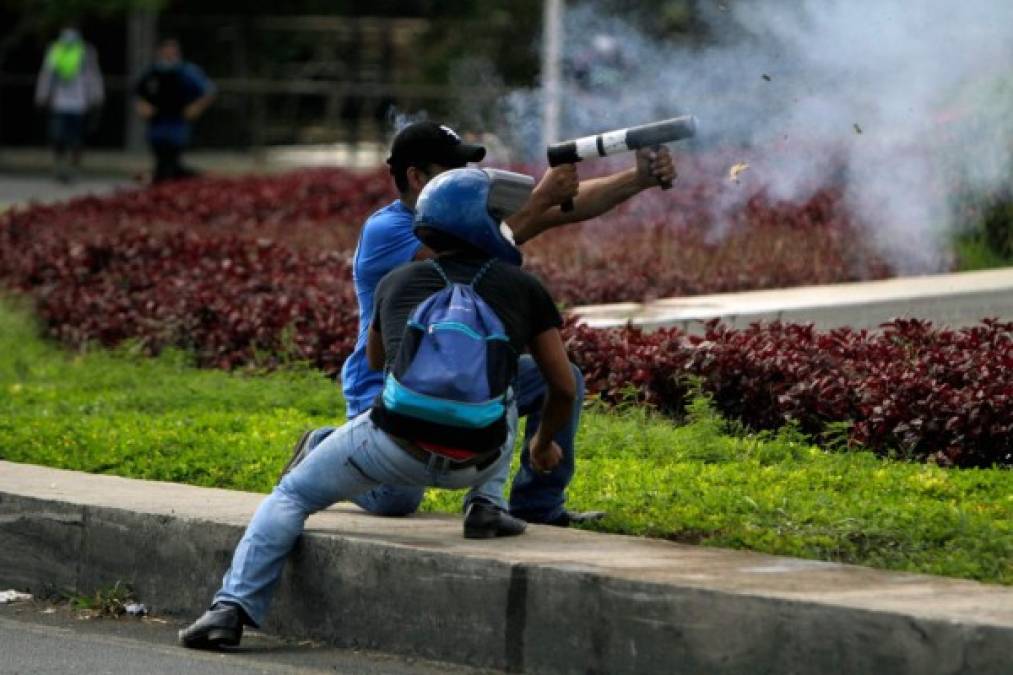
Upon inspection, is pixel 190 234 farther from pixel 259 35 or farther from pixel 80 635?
pixel 259 35

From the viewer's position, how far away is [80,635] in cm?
652

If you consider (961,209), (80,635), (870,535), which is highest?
(961,209)

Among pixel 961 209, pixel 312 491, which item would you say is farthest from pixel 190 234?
pixel 312 491

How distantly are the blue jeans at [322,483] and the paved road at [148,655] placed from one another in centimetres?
17

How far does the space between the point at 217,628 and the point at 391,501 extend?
0.76 metres

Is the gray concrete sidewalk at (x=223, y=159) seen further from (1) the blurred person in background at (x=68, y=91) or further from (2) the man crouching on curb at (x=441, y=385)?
(2) the man crouching on curb at (x=441, y=385)

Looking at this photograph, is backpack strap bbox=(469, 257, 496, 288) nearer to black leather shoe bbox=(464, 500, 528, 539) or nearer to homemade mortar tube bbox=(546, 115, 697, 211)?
black leather shoe bbox=(464, 500, 528, 539)

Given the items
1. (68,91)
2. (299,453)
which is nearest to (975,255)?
(299,453)

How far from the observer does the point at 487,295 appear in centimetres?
603

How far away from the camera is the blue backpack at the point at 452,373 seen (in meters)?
5.94

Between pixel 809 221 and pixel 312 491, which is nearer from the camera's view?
pixel 312 491

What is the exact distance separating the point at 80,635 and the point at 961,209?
7.03 m

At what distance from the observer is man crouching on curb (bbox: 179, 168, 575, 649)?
5.96 meters

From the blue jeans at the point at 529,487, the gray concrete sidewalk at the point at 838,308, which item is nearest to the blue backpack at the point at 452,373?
the blue jeans at the point at 529,487
